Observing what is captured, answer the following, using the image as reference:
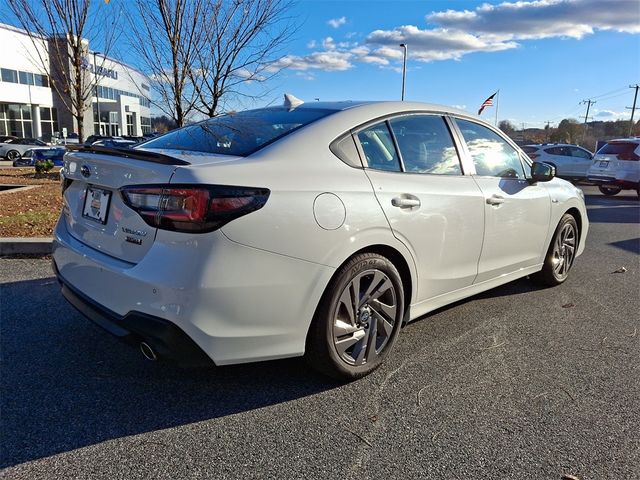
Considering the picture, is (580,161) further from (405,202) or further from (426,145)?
(405,202)

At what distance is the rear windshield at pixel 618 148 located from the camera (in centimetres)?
1493

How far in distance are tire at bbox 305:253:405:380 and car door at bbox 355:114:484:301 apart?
0.88 ft

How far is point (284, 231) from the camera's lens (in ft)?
8.17

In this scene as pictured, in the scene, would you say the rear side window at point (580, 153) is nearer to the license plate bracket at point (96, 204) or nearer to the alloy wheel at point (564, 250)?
the alloy wheel at point (564, 250)

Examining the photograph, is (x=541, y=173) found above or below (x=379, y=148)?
below

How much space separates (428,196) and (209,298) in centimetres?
160

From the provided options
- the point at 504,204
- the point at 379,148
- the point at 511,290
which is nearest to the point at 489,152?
the point at 504,204

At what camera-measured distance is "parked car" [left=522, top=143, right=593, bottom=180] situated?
1889cm

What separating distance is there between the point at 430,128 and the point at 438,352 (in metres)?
1.55

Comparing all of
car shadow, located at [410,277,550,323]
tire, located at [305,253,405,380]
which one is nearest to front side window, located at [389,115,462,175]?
tire, located at [305,253,405,380]

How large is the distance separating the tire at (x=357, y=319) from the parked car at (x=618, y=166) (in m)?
14.3

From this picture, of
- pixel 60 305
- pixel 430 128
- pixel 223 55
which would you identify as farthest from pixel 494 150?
pixel 223 55

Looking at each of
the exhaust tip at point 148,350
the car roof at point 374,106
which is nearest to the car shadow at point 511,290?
the car roof at point 374,106

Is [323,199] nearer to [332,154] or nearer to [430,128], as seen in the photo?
[332,154]
